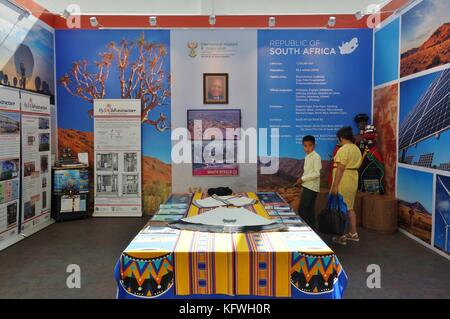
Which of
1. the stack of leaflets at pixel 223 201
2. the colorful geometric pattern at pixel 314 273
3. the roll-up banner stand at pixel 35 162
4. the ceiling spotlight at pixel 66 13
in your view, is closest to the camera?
the colorful geometric pattern at pixel 314 273

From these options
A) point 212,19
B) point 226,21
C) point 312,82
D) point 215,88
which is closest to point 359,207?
point 312,82

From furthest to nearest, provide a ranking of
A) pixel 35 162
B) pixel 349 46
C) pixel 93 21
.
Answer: pixel 349 46
pixel 93 21
pixel 35 162

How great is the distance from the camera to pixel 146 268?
6.25 ft

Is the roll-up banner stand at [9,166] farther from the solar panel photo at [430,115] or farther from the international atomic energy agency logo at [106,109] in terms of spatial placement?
the solar panel photo at [430,115]

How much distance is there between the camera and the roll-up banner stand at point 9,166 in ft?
14.1

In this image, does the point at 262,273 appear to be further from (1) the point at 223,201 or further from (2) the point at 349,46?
(2) the point at 349,46

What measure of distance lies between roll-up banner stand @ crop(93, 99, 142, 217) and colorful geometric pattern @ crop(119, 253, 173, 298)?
4079 millimetres

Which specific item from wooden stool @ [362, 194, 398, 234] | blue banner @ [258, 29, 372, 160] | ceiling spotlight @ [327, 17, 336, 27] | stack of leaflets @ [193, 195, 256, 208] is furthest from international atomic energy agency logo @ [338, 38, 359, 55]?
stack of leaflets @ [193, 195, 256, 208]

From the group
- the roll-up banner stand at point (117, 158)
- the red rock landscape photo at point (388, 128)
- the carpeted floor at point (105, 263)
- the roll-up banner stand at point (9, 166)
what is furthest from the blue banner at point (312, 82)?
the roll-up banner stand at point (9, 166)

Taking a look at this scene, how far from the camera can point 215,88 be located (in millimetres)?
5898

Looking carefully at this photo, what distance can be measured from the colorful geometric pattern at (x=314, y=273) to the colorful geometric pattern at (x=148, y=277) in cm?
64

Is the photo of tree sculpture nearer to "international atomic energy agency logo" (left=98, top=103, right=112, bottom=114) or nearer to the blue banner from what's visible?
"international atomic energy agency logo" (left=98, top=103, right=112, bottom=114)

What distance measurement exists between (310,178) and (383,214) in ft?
4.49
